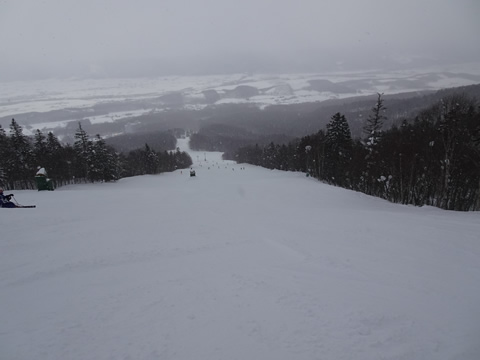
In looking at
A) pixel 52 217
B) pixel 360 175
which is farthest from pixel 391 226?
pixel 360 175

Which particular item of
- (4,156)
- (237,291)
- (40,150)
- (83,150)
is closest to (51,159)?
(40,150)

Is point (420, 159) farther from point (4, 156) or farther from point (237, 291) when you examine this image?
point (4, 156)

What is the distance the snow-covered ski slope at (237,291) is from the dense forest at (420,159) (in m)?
15.7

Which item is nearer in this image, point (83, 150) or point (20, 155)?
point (20, 155)

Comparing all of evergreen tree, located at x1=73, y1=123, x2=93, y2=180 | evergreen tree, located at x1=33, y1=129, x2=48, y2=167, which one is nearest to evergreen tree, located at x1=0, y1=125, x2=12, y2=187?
evergreen tree, located at x1=33, y1=129, x2=48, y2=167

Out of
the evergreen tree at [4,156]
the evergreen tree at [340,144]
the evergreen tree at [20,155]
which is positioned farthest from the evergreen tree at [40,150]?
the evergreen tree at [340,144]

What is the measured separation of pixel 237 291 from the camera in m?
5.58

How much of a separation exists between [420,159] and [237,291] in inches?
1014

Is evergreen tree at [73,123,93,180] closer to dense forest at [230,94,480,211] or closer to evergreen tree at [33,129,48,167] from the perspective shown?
evergreen tree at [33,129,48,167]

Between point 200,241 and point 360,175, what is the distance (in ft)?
105

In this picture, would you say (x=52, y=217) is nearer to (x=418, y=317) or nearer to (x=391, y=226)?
(x=418, y=317)

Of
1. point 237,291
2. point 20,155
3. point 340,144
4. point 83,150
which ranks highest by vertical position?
point 20,155

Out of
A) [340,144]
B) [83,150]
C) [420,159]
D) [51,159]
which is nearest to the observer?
[420,159]

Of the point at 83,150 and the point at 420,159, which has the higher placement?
the point at 83,150
